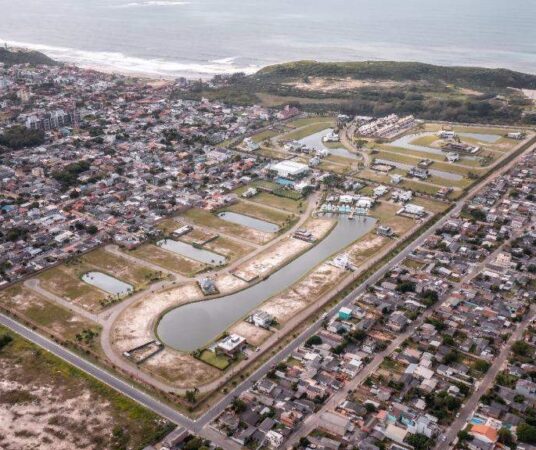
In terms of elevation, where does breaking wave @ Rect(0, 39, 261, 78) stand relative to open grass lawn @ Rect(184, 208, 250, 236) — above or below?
above

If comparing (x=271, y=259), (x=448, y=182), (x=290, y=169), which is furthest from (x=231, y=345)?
(x=448, y=182)

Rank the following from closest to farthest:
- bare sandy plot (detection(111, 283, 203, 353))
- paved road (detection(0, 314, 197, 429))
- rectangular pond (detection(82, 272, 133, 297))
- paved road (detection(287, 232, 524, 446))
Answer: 1. paved road (detection(287, 232, 524, 446))
2. paved road (detection(0, 314, 197, 429))
3. bare sandy plot (detection(111, 283, 203, 353))
4. rectangular pond (detection(82, 272, 133, 297))

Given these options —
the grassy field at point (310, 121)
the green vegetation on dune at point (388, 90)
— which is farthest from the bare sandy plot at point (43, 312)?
the green vegetation on dune at point (388, 90)

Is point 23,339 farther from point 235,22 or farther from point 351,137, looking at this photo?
point 235,22

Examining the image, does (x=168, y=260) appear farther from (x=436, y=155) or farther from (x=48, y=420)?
(x=436, y=155)

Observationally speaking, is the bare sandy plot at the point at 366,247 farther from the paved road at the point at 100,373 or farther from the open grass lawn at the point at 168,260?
the paved road at the point at 100,373

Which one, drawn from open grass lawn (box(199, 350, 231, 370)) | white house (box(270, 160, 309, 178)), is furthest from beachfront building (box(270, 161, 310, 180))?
open grass lawn (box(199, 350, 231, 370))

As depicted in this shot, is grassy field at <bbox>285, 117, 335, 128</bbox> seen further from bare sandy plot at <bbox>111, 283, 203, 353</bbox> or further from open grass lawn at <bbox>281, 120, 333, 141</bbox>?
bare sandy plot at <bbox>111, 283, 203, 353</bbox>
